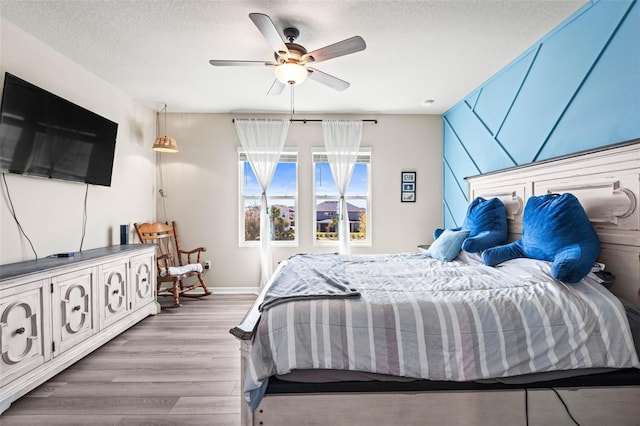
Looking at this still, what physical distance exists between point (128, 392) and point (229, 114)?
345 cm

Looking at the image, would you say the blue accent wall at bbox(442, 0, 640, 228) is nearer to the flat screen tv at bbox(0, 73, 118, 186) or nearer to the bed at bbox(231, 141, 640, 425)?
the bed at bbox(231, 141, 640, 425)

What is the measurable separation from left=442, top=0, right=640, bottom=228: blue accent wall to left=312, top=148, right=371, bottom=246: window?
1433 millimetres

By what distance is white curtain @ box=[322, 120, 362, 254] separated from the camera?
423cm

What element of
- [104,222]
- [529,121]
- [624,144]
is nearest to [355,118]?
[529,121]

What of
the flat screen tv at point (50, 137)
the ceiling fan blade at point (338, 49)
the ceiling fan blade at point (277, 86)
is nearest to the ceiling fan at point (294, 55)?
the ceiling fan blade at point (338, 49)

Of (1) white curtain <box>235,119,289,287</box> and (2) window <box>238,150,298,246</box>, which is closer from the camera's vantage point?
(1) white curtain <box>235,119,289,287</box>

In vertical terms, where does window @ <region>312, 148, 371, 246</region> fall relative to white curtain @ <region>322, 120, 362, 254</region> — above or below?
below

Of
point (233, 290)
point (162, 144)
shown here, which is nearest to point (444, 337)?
point (233, 290)

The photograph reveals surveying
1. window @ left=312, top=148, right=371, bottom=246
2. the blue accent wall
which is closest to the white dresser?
Result: window @ left=312, top=148, right=371, bottom=246

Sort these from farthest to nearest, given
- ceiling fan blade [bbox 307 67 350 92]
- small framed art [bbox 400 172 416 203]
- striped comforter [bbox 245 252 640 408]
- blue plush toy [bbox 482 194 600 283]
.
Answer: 1. small framed art [bbox 400 172 416 203]
2. ceiling fan blade [bbox 307 67 350 92]
3. blue plush toy [bbox 482 194 600 283]
4. striped comforter [bbox 245 252 640 408]

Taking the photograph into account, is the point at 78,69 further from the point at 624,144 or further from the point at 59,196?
the point at 624,144

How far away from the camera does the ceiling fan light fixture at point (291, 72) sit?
2.23 metres

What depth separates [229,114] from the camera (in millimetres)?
4273

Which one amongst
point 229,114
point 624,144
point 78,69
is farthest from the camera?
point 229,114
